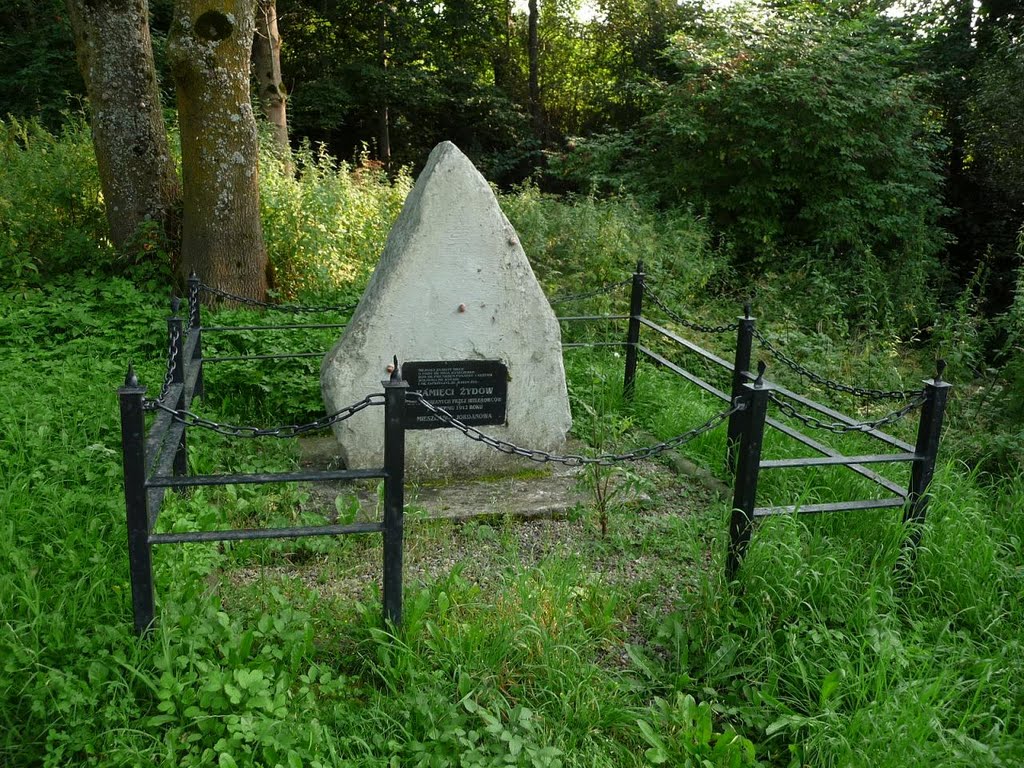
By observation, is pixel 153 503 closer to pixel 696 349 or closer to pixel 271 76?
pixel 696 349

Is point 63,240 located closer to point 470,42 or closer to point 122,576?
point 122,576

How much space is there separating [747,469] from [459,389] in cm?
204

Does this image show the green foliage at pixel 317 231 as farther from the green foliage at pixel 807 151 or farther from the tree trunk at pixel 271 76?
the green foliage at pixel 807 151

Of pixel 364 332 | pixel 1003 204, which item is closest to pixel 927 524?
pixel 364 332

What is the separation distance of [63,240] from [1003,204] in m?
13.9

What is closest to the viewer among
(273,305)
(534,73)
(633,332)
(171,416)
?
(171,416)

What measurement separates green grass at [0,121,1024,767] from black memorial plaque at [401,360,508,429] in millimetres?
881

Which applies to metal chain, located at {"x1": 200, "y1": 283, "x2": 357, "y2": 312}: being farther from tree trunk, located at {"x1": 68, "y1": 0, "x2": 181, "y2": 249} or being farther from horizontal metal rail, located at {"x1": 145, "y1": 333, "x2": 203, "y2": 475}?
tree trunk, located at {"x1": 68, "y1": 0, "x2": 181, "y2": 249}

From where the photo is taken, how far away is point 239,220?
741 cm

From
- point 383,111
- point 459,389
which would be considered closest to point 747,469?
point 459,389

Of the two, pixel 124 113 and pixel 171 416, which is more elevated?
pixel 124 113

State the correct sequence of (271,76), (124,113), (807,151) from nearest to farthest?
1. (124,113)
2. (807,151)
3. (271,76)

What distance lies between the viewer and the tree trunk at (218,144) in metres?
6.93

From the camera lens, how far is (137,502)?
3.14m
